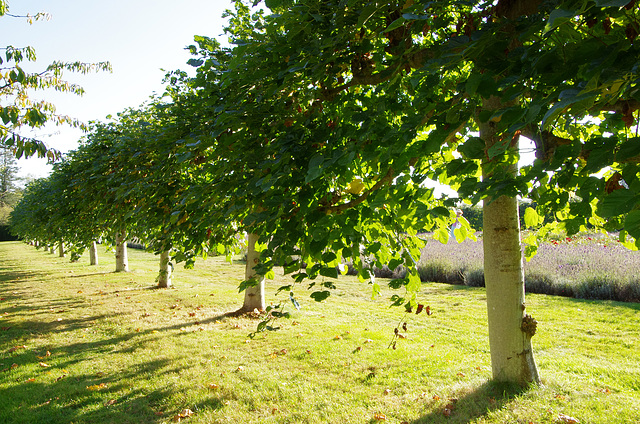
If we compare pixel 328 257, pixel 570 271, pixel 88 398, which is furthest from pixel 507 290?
pixel 570 271

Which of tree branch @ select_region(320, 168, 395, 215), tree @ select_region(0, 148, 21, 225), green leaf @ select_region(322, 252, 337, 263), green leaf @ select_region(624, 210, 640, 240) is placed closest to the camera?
green leaf @ select_region(624, 210, 640, 240)

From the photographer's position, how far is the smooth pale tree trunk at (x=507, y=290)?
375cm

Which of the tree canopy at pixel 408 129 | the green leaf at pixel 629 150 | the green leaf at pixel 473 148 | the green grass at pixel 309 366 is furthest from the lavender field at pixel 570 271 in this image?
the green leaf at pixel 629 150

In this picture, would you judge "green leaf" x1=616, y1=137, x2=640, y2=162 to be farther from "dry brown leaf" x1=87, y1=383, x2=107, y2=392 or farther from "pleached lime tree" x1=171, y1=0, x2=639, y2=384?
"dry brown leaf" x1=87, y1=383, x2=107, y2=392

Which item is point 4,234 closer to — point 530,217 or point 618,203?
point 530,217

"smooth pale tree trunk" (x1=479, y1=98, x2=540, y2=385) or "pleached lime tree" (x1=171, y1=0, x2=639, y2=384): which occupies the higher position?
"pleached lime tree" (x1=171, y1=0, x2=639, y2=384)

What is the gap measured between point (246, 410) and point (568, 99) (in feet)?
13.9

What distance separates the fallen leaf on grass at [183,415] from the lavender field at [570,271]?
952cm

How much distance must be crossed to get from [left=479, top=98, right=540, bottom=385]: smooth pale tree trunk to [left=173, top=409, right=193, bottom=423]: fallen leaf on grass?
3193 mm

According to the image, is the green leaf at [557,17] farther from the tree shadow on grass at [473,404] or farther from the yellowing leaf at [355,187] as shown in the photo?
the tree shadow on grass at [473,404]

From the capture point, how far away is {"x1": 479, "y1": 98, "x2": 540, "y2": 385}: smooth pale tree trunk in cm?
375

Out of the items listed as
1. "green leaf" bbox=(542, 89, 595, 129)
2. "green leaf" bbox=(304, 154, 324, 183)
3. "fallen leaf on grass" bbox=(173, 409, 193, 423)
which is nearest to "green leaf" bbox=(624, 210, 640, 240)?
"green leaf" bbox=(542, 89, 595, 129)

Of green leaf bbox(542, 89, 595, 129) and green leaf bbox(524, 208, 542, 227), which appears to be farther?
green leaf bbox(524, 208, 542, 227)

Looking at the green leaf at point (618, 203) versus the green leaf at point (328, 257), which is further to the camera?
the green leaf at point (328, 257)
